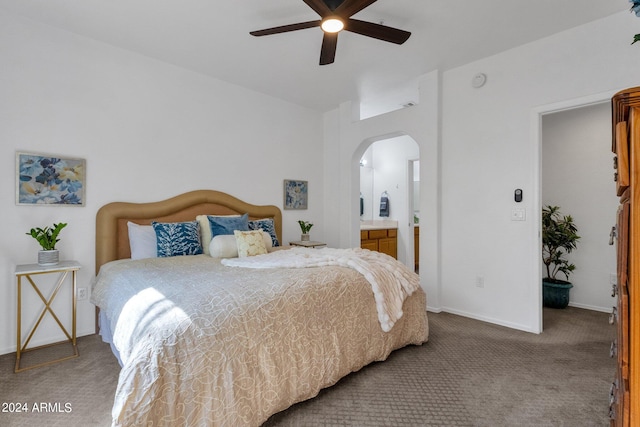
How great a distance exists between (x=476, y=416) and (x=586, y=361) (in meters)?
1.31

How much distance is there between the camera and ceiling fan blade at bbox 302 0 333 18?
1.92 m

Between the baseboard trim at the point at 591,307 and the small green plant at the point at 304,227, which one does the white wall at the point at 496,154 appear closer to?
the baseboard trim at the point at 591,307

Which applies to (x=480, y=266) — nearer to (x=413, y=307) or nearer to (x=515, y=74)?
(x=413, y=307)

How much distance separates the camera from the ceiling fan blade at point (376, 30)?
2.14m

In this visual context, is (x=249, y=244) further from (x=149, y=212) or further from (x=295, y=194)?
(x=295, y=194)

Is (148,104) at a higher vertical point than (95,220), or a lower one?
higher

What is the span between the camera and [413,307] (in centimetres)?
256

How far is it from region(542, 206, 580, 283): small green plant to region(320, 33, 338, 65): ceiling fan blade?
126 inches

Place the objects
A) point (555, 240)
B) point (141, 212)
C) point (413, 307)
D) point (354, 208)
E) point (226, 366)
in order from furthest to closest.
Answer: point (354, 208) < point (555, 240) < point (141, 212) < point (413, 307) < point (226, 366)

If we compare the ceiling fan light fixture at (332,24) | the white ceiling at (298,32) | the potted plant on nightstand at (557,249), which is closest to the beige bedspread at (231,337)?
the ceiling fan light fixture at (332,24)

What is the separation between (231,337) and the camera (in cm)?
149

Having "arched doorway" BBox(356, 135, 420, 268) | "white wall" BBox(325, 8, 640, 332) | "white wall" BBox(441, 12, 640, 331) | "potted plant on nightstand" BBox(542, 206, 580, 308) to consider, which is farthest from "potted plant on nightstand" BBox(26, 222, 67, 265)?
"potted plant on nightstand" BBox(542, 206, 580, 308)

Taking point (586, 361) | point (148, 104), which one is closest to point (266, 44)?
point (148, 104)

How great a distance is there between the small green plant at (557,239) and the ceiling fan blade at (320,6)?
11.3 feet
